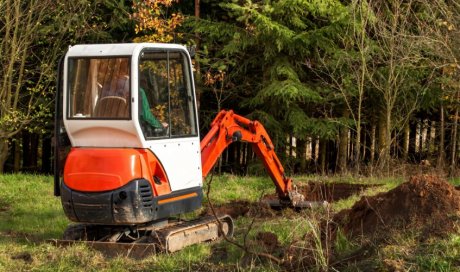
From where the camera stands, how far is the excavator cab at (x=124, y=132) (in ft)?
26.7

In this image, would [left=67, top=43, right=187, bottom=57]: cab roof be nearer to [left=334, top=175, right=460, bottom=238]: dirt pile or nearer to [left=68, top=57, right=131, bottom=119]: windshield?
[left=68, top=57, right=131, bottom=119]: windshield

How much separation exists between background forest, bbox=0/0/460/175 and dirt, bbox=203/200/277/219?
4.12 metres

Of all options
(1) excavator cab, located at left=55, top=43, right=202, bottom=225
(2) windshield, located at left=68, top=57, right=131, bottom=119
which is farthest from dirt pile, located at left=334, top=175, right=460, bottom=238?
(2) windshield, located at left=68, top=57, right=131, bottom=119

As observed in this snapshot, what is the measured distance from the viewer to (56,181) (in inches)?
349

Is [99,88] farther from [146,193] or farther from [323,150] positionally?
[323,150]

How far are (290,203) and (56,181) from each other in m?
4.31

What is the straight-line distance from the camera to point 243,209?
471 inches

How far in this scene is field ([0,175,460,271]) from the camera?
6055 millimetres

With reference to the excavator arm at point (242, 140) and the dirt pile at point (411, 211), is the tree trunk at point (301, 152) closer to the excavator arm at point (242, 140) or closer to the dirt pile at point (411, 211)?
the excavator arm at point (242, 140)

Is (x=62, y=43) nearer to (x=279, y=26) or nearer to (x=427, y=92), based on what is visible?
(x=279, y=26)

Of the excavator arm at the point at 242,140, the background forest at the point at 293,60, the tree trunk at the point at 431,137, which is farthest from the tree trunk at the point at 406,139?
the excavator arm at the point at 242,140

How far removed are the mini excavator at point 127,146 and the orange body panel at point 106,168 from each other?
11 millimetres

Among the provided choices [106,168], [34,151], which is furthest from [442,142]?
[34,151]

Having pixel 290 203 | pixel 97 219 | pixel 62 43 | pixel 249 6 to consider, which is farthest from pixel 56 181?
pixel 62 43
